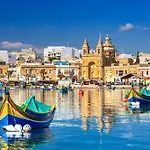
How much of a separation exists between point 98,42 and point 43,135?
9718 centimetres

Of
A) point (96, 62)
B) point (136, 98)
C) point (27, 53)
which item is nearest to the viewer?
point (136, 98)

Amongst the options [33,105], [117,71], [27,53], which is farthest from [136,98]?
[27,53]

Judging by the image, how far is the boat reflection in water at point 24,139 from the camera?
794 inches

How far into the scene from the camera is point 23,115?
2281 centimetres

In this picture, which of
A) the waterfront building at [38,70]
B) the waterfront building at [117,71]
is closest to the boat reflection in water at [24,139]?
the waterfront building at [117,71]

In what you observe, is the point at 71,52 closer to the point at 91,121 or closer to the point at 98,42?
the point at 98,42

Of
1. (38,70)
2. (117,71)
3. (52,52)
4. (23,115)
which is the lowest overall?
(23,115)

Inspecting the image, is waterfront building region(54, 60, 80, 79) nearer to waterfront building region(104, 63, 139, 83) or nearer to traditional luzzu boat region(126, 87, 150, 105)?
waterfront building region(104, 63, 139, 83)

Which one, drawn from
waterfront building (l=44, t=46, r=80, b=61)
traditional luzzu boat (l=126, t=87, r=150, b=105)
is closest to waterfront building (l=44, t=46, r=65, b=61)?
waterfront building (l=44, t=46, r=80, b=61)

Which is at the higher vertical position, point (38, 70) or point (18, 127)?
point (38, 70)

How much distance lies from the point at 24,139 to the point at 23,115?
171 cm

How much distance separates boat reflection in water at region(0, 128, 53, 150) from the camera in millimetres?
20166

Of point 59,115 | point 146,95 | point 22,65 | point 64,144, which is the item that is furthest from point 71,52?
point 64,144

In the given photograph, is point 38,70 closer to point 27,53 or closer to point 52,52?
point 52,52
